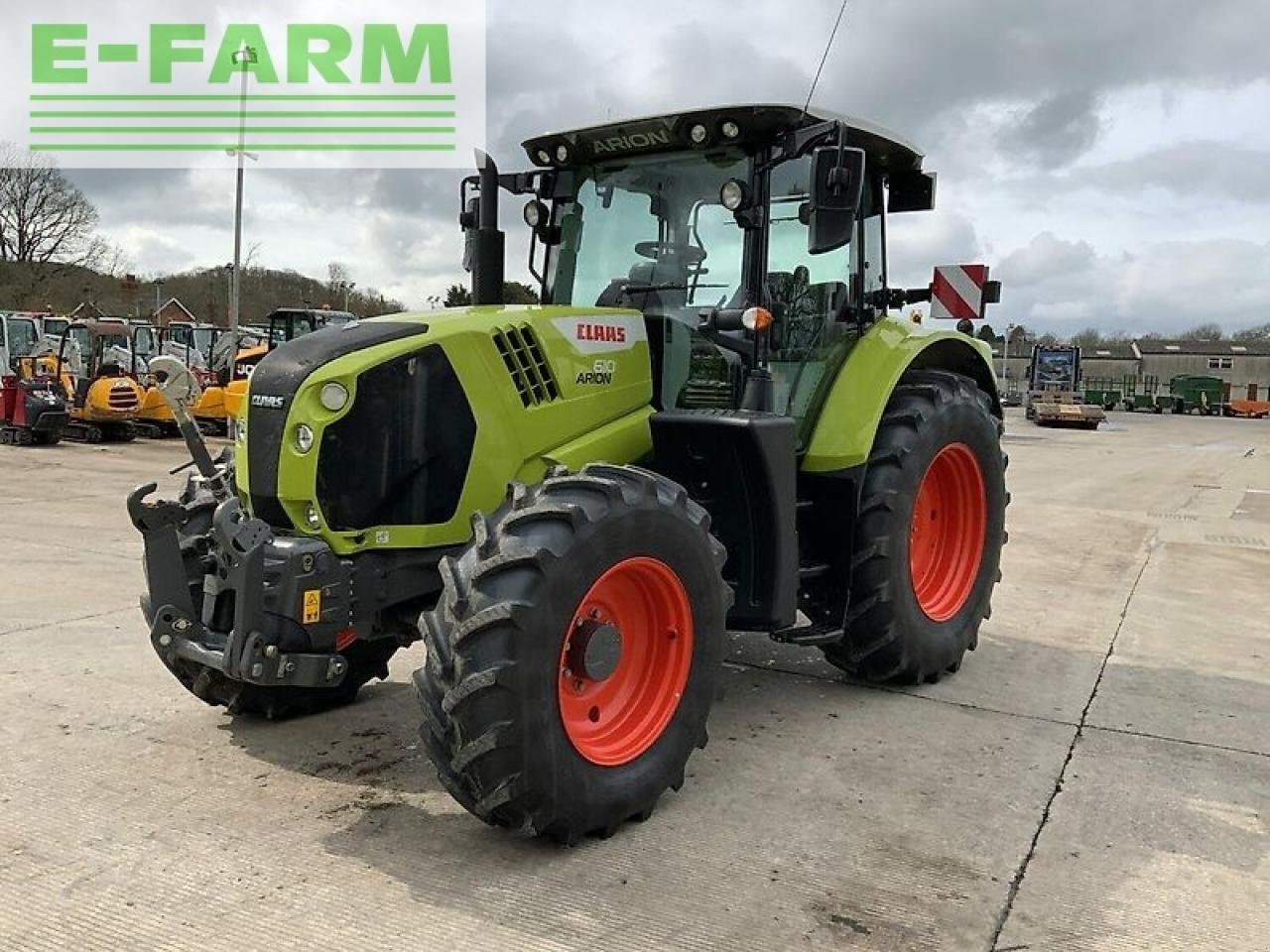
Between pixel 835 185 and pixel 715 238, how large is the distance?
650mm

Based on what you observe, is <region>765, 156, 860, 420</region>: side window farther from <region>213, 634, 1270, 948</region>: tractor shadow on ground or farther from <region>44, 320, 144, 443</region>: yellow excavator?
<region>44, 320, 144, 443</region>: yellow excavator

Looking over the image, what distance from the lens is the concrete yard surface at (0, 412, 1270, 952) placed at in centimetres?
296

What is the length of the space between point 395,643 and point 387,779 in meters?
0.65

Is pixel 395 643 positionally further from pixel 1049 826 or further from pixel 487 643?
pixel 1049 826

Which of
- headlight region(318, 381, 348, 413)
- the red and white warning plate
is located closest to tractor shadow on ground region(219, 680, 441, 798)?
headlight region(318, 381, 348, 413)

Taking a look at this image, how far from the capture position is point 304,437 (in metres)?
3.56

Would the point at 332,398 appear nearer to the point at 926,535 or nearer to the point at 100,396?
the point at 926,535

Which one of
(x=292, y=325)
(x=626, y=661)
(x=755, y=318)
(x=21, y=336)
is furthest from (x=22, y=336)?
(x=626, y=661)

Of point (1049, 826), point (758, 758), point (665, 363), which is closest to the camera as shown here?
point (1049, 826)

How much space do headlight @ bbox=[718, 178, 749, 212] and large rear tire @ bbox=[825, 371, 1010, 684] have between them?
1.23 m

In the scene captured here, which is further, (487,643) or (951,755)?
(951,755)

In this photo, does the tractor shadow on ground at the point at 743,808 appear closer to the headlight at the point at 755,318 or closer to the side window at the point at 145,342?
the headlight at the point at 755,318

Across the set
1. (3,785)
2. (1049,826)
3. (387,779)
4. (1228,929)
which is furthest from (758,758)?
(3,785)

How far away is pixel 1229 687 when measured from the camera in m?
5.43
